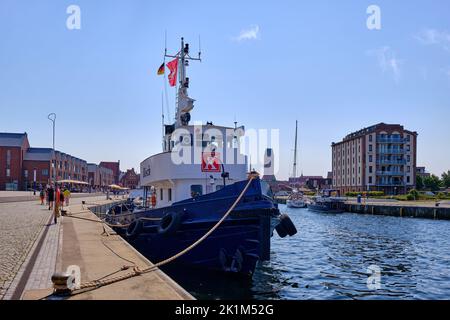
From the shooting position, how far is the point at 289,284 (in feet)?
51.0

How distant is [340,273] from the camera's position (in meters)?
17.6

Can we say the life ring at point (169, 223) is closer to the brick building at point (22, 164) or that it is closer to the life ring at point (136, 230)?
the life ring at point (136, 230)

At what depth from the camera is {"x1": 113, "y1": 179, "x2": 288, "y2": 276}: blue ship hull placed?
13867mm

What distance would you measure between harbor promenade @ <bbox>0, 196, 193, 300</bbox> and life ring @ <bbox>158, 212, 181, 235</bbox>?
1.38 metres

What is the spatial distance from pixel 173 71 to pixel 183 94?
87.5 inches

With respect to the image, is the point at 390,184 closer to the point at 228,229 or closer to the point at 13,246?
the point at 228,229

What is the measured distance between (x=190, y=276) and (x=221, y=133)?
20.2 ft

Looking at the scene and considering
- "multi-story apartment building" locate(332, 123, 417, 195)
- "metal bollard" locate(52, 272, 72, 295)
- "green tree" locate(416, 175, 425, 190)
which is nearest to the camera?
"metal bollard" locate(52, 272, 72, 295)

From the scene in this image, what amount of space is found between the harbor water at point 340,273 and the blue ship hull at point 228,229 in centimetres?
83

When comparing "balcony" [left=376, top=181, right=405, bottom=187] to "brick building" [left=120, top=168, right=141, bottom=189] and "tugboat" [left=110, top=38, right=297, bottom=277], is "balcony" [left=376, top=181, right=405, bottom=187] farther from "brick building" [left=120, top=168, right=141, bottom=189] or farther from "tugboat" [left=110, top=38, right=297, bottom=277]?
"brick building" [left=120, top=168, right=141, bottom=189]

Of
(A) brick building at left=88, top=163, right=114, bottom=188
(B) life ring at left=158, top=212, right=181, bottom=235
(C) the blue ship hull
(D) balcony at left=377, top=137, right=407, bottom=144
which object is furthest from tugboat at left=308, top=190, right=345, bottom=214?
(A) brick building at left=88, top=163, right=114, bottom=188

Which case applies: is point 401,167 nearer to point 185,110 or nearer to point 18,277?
point 185,110

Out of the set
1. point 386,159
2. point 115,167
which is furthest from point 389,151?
point 115,167
